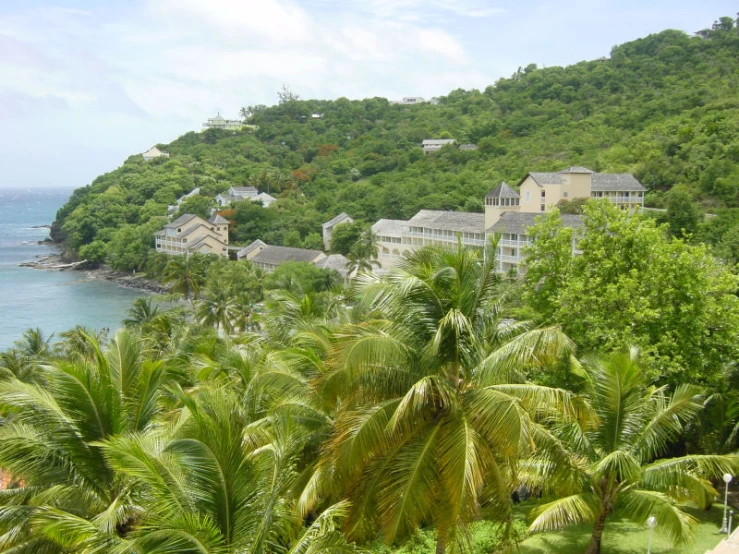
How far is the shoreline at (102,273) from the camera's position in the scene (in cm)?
6947

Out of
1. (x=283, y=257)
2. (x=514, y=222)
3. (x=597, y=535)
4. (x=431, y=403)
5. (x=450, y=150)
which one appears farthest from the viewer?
(x=450, y=150)

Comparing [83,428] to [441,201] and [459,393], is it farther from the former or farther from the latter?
[441,201]

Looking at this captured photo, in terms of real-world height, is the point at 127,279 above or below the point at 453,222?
below

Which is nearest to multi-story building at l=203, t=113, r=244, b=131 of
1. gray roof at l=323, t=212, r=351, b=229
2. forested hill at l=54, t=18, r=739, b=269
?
forested hill at l=54, t=18, r=739, b=269

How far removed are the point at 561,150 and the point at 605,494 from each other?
76.3 metres

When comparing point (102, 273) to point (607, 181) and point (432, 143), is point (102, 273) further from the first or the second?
point (432, 143)

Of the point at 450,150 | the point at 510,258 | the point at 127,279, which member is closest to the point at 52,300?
the point at 127,279

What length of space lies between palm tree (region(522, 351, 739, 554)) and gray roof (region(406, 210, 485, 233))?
44160 millimetres

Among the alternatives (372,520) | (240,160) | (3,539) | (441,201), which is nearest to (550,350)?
(372,520)

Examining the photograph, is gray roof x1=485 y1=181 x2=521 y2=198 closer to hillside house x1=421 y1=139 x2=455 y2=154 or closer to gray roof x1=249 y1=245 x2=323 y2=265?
gray roof x1=249 y1=245 x2=323 y2=265

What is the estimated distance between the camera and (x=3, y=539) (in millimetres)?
7641

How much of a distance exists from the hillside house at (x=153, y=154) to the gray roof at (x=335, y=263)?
2698 inches

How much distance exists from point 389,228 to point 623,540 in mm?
55579

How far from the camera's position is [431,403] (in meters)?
8.66
